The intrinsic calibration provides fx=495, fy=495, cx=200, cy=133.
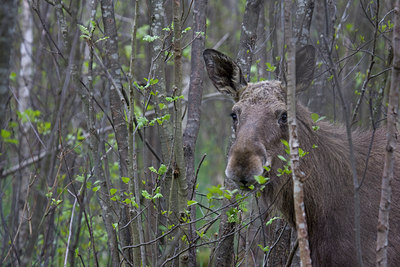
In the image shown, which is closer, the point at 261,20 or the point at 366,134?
the point at 366,134

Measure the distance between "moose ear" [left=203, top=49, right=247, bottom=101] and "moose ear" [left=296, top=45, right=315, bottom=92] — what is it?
59cm

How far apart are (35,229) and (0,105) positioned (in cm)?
157

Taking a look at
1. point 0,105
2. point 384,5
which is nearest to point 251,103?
point 0,105

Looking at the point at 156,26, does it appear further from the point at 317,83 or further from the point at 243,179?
the point at 317,83

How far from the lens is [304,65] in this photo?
510 cm

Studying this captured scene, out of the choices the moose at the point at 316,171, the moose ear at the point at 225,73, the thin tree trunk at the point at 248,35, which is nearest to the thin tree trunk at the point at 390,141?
the moose at the point at 316,171

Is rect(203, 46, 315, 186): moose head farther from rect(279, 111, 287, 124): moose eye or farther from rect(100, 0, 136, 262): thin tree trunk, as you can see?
rect(100, 0, 136, 262): thin tree trunk

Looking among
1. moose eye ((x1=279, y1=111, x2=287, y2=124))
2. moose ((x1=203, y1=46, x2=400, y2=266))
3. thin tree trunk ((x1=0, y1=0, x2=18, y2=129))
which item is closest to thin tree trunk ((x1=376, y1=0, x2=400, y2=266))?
moose ((x1=203, y1=46, x2=400, y2=266))

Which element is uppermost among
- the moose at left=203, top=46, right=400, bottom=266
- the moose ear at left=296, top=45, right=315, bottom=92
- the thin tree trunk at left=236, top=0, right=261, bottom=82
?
the thin tree trunk at left=236, top=0, right=261, bottom=82

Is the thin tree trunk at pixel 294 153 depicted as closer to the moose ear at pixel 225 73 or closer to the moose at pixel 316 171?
the moose at pixel 316 171

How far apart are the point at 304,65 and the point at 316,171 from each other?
1.10 meters

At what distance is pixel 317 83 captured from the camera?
24.4 feet

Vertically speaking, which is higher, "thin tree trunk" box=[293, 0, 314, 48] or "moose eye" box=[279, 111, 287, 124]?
"thin tree trunk" box=[293, 0, 314, 48]

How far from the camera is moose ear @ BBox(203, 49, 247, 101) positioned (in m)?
5.27
